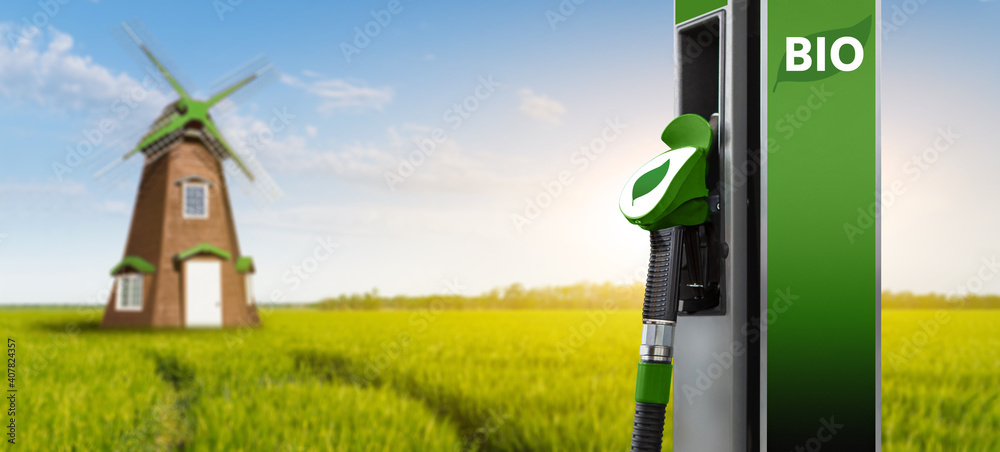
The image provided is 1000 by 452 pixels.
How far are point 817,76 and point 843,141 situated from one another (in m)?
0.21

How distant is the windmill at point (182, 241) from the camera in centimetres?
1603

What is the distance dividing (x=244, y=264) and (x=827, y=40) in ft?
54.7


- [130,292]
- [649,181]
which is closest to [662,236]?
[649,181]

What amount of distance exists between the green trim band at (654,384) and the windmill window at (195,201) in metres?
16.4

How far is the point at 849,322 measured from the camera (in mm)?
2055

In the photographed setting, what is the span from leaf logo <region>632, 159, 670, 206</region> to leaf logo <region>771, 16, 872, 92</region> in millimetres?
401

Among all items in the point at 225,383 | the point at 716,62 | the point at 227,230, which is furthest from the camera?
the point at 227,230

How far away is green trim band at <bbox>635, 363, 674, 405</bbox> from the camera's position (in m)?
2.04

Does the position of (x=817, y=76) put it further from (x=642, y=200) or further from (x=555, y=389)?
(x=555, y=389)

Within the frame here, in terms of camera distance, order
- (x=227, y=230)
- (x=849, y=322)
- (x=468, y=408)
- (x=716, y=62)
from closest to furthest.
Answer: (x=849, y=322), (x=716, y=62), (x=468, y=408), (x=227, y=230)

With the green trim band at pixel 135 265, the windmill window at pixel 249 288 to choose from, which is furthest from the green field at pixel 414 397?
the windmill window at pixel 249 288

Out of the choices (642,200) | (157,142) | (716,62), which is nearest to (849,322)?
(642,200)
